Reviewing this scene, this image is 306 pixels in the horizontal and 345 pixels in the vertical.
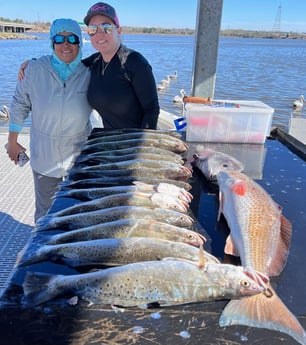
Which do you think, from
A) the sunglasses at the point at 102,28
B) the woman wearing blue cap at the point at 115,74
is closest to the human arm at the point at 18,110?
the woman wearing blue cap at the point at 115,74

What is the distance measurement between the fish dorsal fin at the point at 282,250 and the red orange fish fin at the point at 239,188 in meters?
0.30

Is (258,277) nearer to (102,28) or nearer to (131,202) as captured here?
(131,202)

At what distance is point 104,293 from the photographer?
4.93 feet

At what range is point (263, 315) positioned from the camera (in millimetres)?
1425

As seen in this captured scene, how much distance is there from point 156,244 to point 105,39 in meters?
2.27

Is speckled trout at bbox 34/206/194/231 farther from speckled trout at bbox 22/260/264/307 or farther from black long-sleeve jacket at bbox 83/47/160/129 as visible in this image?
black long-sleeve jacket at bbox 83/47/160/129

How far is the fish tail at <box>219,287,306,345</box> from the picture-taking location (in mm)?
1378

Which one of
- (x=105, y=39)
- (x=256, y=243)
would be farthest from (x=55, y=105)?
(x=256, y=243)

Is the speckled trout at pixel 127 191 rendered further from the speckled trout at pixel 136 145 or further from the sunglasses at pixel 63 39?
the sunglasses at pixel 63 39

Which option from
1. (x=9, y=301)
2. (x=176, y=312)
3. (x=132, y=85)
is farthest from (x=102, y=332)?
(x=132, y=85)

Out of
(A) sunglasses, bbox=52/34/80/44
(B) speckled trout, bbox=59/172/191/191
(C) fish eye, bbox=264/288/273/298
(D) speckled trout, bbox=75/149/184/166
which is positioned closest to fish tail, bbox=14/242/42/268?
(B) speckled trout, bbox=59/172/191/191

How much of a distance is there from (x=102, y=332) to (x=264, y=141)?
10.4 feet

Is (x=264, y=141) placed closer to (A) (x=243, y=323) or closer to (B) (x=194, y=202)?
(B) (x=194, y=202)

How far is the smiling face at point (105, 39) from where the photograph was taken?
3.23m
